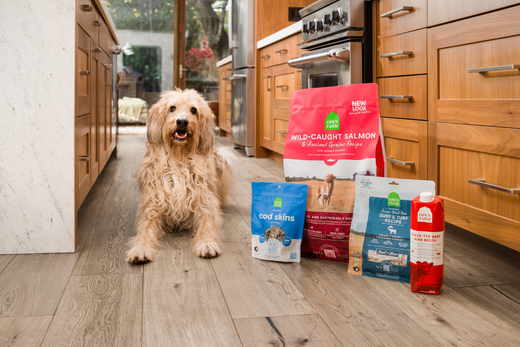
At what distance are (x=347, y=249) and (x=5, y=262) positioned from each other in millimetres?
1200

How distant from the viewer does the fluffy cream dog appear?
6.64 ft

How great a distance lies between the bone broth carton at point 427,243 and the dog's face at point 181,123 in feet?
3.49

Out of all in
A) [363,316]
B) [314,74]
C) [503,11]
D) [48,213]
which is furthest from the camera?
[314,74]

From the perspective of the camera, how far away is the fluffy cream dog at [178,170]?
2.03 metres

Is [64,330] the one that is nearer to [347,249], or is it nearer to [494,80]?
[347,249]

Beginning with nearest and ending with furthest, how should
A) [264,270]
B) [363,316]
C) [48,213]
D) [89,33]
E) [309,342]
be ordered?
1. [309,342]
2. [363,316]
3. [264,270]
4. [48,213]
5. [89,33]

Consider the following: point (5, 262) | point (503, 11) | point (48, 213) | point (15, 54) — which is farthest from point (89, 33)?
point (503, 11)

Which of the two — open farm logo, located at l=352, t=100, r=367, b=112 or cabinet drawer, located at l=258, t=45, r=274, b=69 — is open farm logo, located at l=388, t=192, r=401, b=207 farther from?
cabinet drawer, located at l=258, t=45, r=274, b=69

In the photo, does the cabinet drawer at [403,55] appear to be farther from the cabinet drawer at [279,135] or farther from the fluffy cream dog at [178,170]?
the cabinet drawer at [279,135]

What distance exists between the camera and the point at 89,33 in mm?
2301

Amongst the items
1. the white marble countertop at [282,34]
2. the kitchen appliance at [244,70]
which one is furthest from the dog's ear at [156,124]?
the kitchen appliance at [244,70]

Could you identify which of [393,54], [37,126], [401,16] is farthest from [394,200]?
[37,126]

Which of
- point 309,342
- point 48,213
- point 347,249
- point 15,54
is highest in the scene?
point 15,54

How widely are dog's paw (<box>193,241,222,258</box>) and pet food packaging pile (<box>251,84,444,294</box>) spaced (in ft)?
0.49
